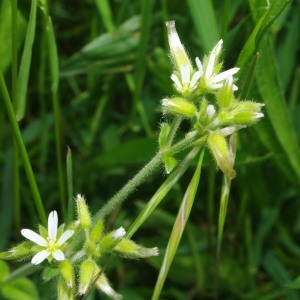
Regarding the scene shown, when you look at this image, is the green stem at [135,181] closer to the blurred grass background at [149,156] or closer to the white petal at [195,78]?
the white petal at [195,78]

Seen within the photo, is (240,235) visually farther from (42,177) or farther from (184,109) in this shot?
(184,109)

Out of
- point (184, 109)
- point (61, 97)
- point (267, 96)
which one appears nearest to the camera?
point (184, 109)

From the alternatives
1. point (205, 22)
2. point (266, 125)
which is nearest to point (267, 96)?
point (266, 125)

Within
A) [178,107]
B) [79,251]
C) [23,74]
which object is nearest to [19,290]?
A: [79,251]

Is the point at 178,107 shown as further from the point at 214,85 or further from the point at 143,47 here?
the point at 143,47

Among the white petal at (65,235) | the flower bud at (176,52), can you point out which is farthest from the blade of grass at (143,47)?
the white petal at (65,235)

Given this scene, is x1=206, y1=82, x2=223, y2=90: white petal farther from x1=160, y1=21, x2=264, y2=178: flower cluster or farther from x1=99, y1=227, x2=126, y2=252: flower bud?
x1=99, y1=227, x2=126, y2=252: flower bud
